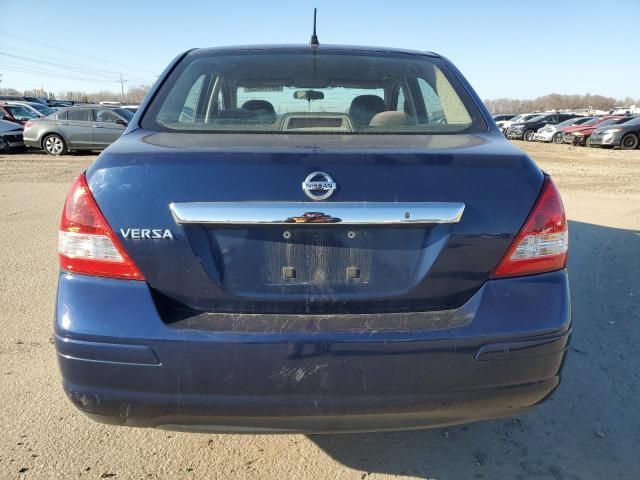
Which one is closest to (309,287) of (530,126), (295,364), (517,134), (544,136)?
(295,364)

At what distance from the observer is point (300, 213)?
1.63 meters

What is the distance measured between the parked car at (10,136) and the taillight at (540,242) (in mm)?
18597

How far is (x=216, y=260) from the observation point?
1683mm

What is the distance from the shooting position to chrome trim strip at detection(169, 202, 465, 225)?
163 centimetres

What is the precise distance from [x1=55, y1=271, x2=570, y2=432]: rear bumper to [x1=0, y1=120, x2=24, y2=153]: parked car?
58.5ft

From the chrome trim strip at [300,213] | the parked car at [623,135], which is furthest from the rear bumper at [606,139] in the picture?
the chrome trim strip at [300,213]

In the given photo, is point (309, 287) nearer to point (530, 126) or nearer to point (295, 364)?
point (295, 364)

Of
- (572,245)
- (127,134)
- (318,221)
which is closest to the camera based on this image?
(318,221)

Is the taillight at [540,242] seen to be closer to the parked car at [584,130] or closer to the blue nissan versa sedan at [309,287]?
the blue nissan versa sedan at [309,287]

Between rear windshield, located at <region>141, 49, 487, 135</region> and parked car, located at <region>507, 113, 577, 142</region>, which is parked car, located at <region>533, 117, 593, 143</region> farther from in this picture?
A: rear windshield, located at <region>141, 49, 487, 135</region>

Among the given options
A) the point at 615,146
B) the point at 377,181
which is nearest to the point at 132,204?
the point at 377,181

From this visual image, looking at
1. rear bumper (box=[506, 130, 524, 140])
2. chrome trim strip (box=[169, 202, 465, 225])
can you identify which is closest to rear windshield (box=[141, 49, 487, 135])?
chrome trim strip (box=[169, 202, 465, 225])

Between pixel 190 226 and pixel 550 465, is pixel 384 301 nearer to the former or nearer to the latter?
pixel 190 226

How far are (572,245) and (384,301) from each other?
4.71 meters
